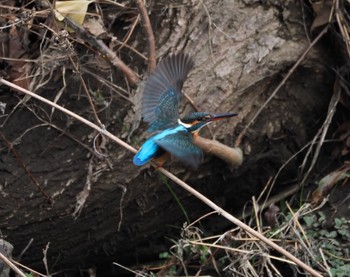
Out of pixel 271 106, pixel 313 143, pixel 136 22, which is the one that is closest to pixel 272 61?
pixel 271 106

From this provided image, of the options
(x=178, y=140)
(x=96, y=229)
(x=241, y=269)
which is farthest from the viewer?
(x=96, y=229)

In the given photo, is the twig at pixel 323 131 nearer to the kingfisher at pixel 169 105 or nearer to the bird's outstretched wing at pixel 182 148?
the kingfisher at pixel 169 105

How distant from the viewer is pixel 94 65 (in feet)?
11.1

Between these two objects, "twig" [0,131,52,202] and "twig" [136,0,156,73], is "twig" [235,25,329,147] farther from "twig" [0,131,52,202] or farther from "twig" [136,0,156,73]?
"twig" [0,131,52,202]

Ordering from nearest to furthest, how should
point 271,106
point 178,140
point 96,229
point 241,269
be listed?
point 178,140 < point 241,269 < point 96,229 < point 271,106

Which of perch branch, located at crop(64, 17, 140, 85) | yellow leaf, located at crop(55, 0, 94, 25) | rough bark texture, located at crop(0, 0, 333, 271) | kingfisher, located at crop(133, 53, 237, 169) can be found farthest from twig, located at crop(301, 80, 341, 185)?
yellow leaf, located at crop(55, 0, 94, 25)

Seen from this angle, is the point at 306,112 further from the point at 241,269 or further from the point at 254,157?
the point at 241,269

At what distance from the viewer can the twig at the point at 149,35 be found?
10.4 feet

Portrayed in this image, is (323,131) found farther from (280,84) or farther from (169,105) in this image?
(169,105)

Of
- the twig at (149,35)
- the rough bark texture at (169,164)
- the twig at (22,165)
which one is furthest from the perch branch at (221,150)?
the twig at (22,165)

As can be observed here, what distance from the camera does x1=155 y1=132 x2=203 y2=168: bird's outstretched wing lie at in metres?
2.60

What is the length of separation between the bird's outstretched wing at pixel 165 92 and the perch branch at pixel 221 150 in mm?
265

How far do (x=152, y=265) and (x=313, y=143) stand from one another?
3.32 feet

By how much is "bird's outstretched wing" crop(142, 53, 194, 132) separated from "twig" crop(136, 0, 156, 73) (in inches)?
6.8
